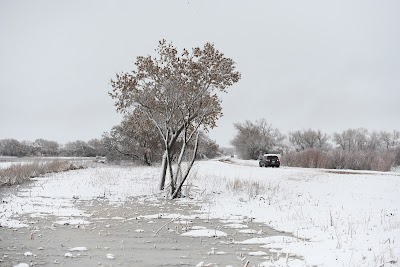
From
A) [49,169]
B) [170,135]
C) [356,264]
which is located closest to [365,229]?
[356,264]

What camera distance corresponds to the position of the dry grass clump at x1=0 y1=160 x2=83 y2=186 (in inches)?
937

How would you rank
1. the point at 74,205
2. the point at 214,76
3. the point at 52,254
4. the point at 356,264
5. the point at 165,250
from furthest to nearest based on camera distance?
the point at 214,76, the point at 74,205, the point at 165,250, the point at 52,254, the point at 356,264

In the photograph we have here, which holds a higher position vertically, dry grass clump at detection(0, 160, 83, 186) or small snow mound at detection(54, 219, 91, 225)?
dry grass clump at detection(0, 160, 83, 186)

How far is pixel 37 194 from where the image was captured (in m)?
18.7

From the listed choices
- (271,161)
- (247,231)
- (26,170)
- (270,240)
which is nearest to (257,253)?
(270,240)

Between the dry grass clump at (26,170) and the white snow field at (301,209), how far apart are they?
11.9 feet

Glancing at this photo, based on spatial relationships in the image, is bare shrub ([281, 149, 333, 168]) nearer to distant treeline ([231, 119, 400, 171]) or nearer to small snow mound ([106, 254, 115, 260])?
distant treeline ([231, 119, 400, 171])

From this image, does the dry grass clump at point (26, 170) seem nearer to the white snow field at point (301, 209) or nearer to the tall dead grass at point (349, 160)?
the white snow field at point (301, 209)

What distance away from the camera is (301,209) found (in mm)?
14422

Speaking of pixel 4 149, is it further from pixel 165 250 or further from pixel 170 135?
pixel 165 250

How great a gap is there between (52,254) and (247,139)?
91630 mm

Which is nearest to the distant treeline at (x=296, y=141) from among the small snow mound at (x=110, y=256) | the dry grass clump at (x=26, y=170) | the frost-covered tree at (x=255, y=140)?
the frost-covered tree at (x=255, y=140)

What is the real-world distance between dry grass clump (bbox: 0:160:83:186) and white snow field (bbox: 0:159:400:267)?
3.63 metres

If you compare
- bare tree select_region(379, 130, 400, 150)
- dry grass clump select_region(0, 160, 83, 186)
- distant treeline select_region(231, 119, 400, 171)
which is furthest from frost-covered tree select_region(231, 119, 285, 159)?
dry grass clump select_region(0, 160, 83, 186)
